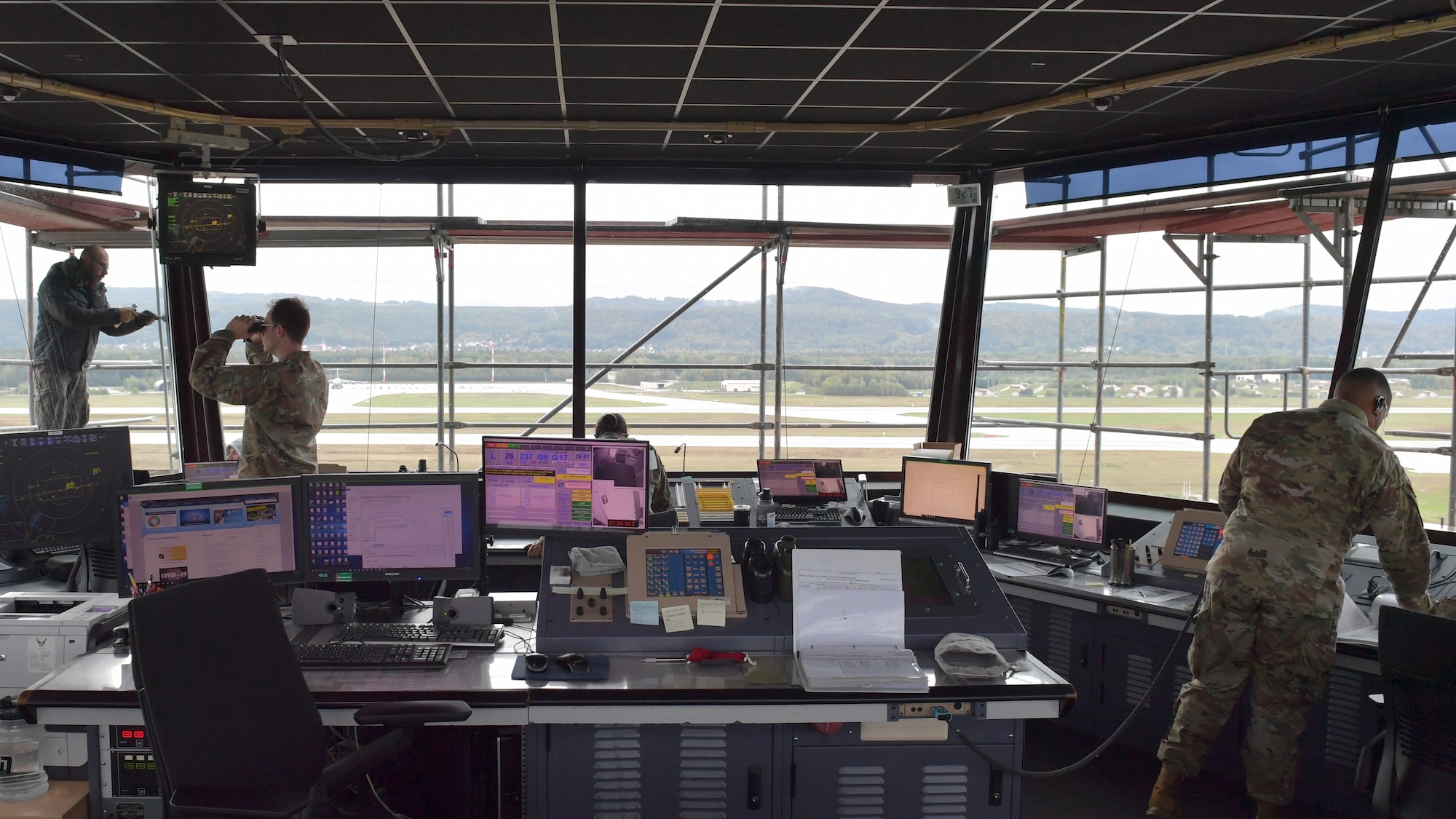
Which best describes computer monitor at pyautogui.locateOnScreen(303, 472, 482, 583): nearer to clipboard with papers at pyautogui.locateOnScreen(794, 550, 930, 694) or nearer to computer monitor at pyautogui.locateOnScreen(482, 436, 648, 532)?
computer monitor at pyautogui.locateOnScreen(482, 436, 648, 532)

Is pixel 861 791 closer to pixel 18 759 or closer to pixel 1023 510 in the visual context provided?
pixel 18 759

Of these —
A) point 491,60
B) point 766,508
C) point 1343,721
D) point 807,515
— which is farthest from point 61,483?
point 1343,721

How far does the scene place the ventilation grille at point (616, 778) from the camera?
2.21 m

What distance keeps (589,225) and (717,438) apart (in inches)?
634

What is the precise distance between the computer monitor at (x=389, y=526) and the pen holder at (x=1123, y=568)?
2515 millimetres

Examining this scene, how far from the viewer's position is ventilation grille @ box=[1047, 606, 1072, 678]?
Result: 3.76 meters

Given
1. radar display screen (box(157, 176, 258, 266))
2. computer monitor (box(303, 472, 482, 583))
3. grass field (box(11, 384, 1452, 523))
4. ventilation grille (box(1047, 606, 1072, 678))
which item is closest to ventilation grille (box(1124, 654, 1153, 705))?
ventilation grille (box(1047, 606, 1072, 678))

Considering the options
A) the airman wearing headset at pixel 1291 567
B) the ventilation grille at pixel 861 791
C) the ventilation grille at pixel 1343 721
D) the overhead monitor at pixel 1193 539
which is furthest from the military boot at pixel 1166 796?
the ventilation grille at pixel 861 791

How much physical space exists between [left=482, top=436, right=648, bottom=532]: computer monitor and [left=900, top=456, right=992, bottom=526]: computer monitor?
5.94 feet

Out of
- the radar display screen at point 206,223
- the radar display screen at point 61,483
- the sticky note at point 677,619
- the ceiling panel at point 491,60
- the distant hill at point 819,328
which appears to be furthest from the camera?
the distant hill at point 819,328

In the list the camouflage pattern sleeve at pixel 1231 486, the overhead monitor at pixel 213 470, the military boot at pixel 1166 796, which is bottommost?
the military boot at pixel 1166 796

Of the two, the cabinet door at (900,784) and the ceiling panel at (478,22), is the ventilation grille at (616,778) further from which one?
the ceiling panel at (478,22)

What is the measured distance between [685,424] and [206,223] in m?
2.70

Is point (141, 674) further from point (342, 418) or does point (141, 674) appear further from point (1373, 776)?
point (342, 418)
